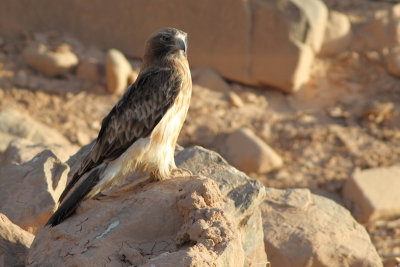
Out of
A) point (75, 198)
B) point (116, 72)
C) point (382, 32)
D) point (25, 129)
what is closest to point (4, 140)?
point (25, 129)

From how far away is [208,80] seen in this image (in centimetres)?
1036

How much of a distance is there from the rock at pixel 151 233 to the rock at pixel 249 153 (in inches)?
171

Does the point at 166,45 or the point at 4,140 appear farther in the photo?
the point at 4,140

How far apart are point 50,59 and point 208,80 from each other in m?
2.44

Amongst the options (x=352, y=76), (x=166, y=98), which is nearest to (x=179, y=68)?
(x=166, y=98)

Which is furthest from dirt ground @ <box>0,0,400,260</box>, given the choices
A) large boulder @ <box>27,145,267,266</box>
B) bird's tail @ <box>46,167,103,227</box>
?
bird's tail @ <box>46,167,103,227</box>

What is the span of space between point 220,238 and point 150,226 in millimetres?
535

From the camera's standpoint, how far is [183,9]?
10148 millimetres

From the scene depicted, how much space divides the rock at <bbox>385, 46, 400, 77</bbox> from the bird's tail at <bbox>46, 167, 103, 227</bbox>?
6.87 m

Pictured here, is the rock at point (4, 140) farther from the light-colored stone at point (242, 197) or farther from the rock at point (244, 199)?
the rock at point (244, 199)

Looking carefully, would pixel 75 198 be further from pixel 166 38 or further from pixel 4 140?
pixel 4 140

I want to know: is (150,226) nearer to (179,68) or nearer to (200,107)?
(179,68)

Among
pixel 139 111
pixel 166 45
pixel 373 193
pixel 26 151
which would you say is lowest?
pixel 373 193

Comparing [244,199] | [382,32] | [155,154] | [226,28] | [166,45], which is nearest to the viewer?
[244,199]
